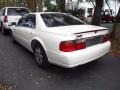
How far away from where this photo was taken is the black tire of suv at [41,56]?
A: 5.50 metres

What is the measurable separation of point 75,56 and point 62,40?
18.8 inches

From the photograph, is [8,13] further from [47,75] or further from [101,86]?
[101,86]

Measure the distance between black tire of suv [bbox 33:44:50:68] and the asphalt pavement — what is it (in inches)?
6.8

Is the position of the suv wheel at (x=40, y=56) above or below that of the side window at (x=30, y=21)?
below

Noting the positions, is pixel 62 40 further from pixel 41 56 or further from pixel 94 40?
pixel 41 56

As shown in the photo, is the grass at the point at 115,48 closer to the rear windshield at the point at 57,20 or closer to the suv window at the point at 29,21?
the rear windshield at the point at 57,20

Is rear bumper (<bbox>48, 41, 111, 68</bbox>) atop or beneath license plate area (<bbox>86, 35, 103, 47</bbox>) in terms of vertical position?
beneath

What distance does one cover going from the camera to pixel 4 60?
671 cm

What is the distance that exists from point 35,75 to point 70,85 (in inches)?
43.3

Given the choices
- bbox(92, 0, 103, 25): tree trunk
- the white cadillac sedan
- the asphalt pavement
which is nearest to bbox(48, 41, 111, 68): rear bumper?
the white cadillac sedan

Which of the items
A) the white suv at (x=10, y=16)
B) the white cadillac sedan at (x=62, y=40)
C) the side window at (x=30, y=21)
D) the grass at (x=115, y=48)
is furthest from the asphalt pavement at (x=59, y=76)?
the white suv at (x=10, y=16)

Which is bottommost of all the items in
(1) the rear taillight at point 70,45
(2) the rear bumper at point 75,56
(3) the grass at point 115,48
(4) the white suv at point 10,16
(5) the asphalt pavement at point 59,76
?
(5) the asphalt pavement at point 59,76

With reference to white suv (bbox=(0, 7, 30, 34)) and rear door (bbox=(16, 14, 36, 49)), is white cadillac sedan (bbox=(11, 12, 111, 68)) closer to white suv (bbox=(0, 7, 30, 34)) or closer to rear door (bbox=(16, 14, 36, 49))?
rear door (bbox=(16, 14, 36, 49))

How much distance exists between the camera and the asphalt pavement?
4738mm
